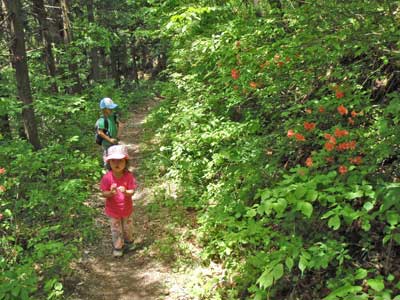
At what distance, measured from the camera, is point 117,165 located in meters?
5.69

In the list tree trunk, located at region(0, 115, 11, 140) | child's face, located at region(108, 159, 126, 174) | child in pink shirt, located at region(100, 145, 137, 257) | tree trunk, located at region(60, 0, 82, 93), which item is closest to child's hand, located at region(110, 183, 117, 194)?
child in pink shirt, located at region(100, 145, 137, 257)

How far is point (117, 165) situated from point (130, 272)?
Answer: 163 centimetres

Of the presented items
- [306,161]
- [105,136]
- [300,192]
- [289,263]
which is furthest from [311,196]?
[105,136]

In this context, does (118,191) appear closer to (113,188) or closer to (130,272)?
(113,188)

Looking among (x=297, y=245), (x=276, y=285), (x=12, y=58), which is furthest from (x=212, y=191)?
(x=12, y=58)

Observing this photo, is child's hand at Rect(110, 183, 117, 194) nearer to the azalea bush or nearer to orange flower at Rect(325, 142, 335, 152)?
the azalea bush

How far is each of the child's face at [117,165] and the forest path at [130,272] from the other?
1417 mm

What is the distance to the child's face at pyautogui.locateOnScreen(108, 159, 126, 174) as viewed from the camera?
5664 mm

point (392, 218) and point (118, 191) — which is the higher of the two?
point (392, 218)

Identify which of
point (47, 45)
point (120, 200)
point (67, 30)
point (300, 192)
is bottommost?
point (120, 200)

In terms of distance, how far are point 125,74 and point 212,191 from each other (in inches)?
1338

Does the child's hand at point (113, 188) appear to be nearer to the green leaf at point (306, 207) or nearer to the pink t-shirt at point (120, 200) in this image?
the pink t-shirt at point (120, 200)

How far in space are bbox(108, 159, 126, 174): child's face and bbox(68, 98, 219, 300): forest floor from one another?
140 cm

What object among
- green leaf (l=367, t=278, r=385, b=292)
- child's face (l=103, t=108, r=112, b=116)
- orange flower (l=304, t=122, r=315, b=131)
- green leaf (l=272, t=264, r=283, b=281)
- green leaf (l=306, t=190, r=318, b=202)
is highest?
child's face (l=103, t=108, r=112, b=116)
